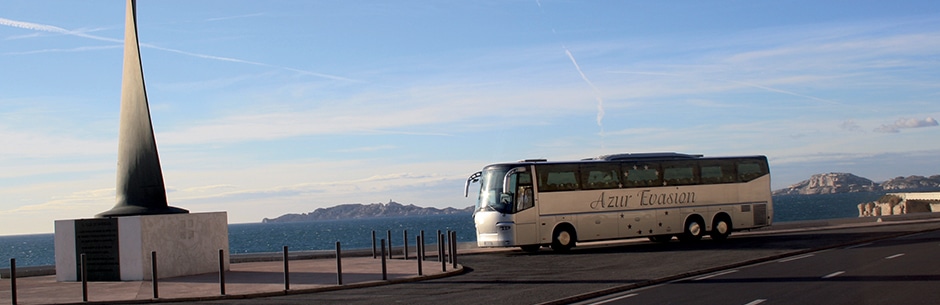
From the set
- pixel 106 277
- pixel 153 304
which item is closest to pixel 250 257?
pixel 106 277

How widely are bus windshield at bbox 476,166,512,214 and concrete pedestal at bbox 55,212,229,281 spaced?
1029 cm

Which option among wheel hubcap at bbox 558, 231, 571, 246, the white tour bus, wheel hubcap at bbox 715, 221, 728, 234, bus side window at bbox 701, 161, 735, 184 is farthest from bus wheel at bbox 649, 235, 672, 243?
wheel hubcap at bbox 558, 231, 571, 246

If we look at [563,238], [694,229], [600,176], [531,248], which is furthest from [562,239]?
[694,229]

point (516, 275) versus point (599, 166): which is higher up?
point (599, 166)

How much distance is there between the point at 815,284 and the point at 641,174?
1633cm

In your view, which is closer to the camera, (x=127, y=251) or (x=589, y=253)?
(x=127, y=251)

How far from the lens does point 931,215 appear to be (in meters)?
51.4

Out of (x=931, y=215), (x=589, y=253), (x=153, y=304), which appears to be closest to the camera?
(x=153, y=304)

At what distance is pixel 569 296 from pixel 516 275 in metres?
5.26

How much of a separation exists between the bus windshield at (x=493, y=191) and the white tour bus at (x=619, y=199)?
0.08ft

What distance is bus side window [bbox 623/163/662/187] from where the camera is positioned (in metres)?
32.2

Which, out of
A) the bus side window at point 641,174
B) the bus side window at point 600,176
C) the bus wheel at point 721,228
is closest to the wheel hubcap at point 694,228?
the bus wheel at point 721,228

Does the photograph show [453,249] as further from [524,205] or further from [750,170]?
[750,170]

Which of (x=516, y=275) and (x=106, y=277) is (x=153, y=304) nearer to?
(x=106, y=277)
